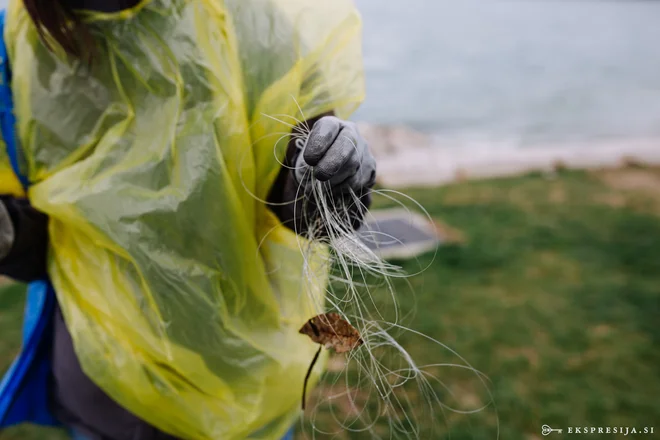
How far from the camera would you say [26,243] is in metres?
0.73

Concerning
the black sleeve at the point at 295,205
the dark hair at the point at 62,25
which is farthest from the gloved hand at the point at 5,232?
the black sleeve at the point at 295,205

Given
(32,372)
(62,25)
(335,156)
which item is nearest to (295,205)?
(335,156)

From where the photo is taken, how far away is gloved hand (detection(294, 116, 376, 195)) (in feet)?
1.76

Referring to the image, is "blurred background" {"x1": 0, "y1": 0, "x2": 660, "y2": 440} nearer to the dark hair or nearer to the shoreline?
the shoreline

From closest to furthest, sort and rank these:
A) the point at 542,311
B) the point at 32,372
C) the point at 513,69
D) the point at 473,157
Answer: the point at 32,372, the point at 542,311, the point at 473,157, the point at 513,69

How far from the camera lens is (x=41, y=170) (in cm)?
70

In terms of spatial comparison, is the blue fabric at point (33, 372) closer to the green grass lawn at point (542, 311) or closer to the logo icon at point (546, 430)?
the green grass lawn at point (542, 311)

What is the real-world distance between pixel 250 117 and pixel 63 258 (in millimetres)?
310

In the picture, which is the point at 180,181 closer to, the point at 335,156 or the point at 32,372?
the point at 335,156

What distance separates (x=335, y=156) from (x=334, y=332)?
20 centimetres

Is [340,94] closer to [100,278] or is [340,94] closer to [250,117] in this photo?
[250,117]

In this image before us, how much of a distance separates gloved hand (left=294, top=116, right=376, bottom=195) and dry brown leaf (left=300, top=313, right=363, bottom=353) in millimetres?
144

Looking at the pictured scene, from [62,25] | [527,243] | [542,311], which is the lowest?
[527,243]

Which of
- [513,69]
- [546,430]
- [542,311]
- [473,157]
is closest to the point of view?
[546,430]
